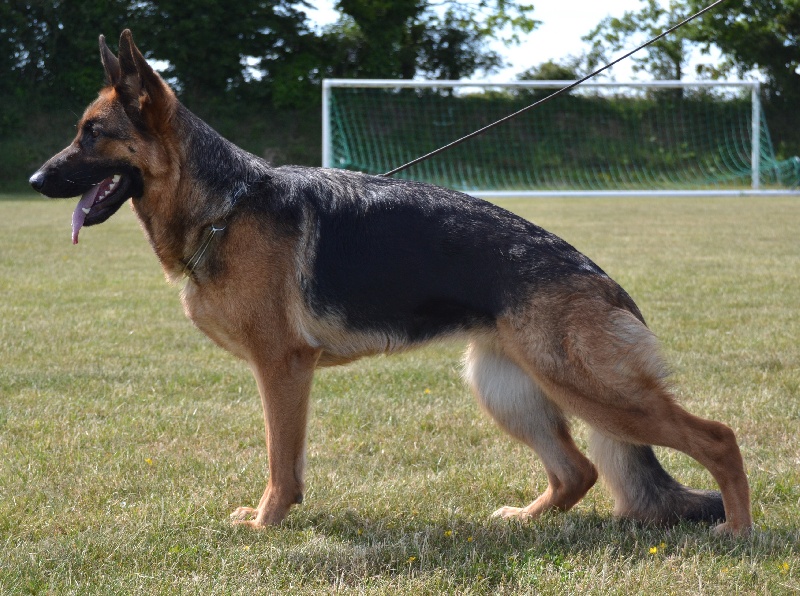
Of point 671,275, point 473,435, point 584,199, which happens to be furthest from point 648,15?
point 473,435

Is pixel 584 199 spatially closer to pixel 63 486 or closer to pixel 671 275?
pixel 671 275

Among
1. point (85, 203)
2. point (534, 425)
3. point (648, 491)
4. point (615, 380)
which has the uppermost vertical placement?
point (85, 203)

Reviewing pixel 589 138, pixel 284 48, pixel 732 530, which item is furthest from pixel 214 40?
pixel 732 530

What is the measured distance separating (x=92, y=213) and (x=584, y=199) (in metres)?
25.2

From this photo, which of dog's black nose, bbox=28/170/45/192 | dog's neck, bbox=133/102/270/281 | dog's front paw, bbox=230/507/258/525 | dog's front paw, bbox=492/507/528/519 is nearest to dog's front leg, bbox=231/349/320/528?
dog's front paw, bbox=230/507/258/525

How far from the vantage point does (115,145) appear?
380cm

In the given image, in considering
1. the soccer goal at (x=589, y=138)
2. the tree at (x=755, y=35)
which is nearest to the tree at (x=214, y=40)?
the soccer goal at (x=589, y=138)

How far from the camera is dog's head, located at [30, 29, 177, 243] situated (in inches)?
148

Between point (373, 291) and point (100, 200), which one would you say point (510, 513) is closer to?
point (373, 291)

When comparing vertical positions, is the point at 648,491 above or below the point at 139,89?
below

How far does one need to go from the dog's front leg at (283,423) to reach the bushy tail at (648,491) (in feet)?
4.16

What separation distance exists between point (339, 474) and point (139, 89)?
2.07m

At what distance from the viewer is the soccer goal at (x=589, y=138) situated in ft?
90.7

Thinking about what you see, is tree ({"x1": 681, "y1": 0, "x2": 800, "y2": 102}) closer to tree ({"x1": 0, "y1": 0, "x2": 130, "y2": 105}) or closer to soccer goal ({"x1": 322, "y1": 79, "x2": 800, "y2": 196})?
soccer goal ({"x1": 322, "y1": 79, "x2": 800, "y2": 196})
